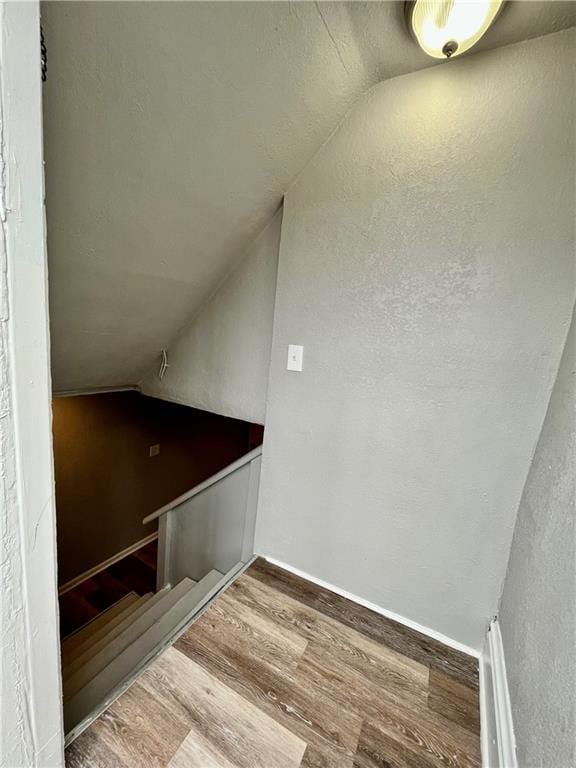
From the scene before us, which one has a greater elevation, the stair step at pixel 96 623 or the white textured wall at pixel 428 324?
the white textured wall at pixel 428 324

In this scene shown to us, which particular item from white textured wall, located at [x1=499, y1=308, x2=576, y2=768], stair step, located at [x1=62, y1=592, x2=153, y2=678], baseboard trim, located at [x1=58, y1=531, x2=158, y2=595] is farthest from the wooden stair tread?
white textured wall, located at [x1=499, y1=308, x2=576, y2=768]

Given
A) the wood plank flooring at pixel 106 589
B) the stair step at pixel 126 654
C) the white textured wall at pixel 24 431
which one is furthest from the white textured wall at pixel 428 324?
the wood plank flooring at pixel 106 589

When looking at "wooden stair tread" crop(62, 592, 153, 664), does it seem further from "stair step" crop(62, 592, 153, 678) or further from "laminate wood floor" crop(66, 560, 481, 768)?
A: "laminate wood floor" crop(66, 560, 481, 768)

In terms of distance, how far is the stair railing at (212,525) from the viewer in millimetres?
1895

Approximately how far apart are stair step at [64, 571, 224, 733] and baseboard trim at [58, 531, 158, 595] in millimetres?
1413

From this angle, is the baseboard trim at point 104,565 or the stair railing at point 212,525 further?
the baseboard trim at point 104,565

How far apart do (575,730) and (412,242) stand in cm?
140

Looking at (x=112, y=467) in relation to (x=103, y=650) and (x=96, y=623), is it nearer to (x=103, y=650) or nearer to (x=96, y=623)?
(x=96, y=623)

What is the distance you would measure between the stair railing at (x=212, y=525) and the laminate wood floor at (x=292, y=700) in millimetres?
478

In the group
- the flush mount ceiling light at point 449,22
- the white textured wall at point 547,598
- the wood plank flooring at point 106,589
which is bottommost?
the wood plank flooring at point 106,589

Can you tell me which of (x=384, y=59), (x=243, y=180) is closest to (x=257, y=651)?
(x=243, y=180)

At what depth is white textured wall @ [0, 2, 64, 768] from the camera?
58 cm

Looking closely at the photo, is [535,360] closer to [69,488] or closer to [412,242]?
[412,242]

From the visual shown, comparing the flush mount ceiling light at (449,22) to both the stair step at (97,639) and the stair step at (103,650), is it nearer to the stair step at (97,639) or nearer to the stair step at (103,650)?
the stair step at (103,650)
